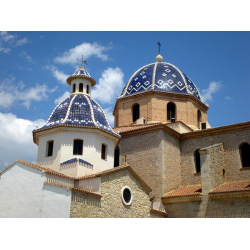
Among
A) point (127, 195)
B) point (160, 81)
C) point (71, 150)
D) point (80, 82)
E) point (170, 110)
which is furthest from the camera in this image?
point (160, 81)

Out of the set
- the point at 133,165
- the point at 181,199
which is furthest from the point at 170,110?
the point at 181,199

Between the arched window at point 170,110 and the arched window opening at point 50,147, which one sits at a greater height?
the arched window at point 170,110

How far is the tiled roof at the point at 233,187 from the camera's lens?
14328 millimetres

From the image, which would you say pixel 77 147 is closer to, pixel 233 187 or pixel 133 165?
pixel 133 165

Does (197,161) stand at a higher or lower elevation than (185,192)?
higher

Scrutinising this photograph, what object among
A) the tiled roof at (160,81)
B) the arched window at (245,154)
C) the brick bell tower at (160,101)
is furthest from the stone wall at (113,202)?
the tiled roof at (160,81)

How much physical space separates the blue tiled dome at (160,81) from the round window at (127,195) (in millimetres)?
9345

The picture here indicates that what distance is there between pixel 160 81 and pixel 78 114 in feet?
28.0

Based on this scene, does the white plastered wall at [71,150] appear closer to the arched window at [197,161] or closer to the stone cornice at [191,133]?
the stone cornice at [191,133]

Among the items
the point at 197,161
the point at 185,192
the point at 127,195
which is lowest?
the point at 127,195

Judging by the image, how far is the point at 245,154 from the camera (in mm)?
16703

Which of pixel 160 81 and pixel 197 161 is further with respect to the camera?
pixel 160 81
